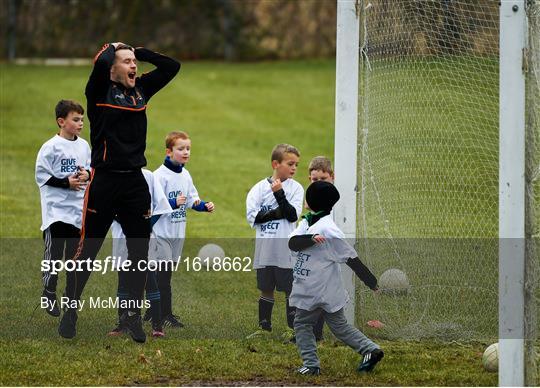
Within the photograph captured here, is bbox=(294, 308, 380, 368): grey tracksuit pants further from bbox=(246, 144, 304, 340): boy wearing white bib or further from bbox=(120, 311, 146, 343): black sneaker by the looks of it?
bbox=(120, 311, 146, 343): black sneaker

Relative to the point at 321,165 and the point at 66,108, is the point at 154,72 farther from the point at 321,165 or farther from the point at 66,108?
the point at 321,165

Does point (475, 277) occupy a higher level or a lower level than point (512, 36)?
lower

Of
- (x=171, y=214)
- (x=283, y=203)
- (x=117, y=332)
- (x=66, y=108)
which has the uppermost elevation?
(x=66, y=108)

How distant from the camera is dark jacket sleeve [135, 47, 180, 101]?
811 centimetres

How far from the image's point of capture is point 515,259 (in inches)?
265

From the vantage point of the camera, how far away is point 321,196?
7273 mm

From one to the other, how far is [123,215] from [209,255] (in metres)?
3.54

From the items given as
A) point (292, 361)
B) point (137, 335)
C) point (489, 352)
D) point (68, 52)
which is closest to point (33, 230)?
point (137, 335)

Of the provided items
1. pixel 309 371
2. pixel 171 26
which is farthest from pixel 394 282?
pixel 171 26

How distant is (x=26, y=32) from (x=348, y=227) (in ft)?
72.9

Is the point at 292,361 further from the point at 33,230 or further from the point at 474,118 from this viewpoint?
the point at 33,230

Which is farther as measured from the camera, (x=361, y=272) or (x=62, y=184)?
(x=62, y=184)

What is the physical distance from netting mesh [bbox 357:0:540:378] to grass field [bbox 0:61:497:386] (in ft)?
Result: 2.00

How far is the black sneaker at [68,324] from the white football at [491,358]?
3.05 meters
